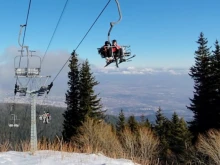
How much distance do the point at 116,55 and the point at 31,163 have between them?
397 centimetres

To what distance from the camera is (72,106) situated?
4638 cm

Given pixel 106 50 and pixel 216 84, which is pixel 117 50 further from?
pixel 216 84

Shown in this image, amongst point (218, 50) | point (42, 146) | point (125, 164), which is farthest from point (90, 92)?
point (125, 164)

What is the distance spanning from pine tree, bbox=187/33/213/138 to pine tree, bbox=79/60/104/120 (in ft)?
44.2

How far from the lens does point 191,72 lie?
40.6 m

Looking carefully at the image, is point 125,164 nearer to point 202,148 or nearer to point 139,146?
point 202,148

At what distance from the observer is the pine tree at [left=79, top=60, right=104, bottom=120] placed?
44281 mm

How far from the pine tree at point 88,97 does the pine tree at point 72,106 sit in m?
1.25

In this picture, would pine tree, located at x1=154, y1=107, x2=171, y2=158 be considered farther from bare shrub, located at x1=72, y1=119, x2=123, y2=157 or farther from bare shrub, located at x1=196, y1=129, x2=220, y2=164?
bare shrub, located at x1=196, y1=129, x2=220, y2=164

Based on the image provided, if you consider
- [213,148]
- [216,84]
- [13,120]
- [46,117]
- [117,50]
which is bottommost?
[213,148]

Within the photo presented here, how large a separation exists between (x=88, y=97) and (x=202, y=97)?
1630cm

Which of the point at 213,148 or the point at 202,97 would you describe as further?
the point at 202,97

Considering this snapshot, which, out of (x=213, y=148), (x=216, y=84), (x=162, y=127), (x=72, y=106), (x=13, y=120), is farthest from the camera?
(x=162, y=127)

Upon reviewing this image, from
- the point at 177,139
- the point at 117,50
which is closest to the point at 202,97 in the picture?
the point at 177,139
